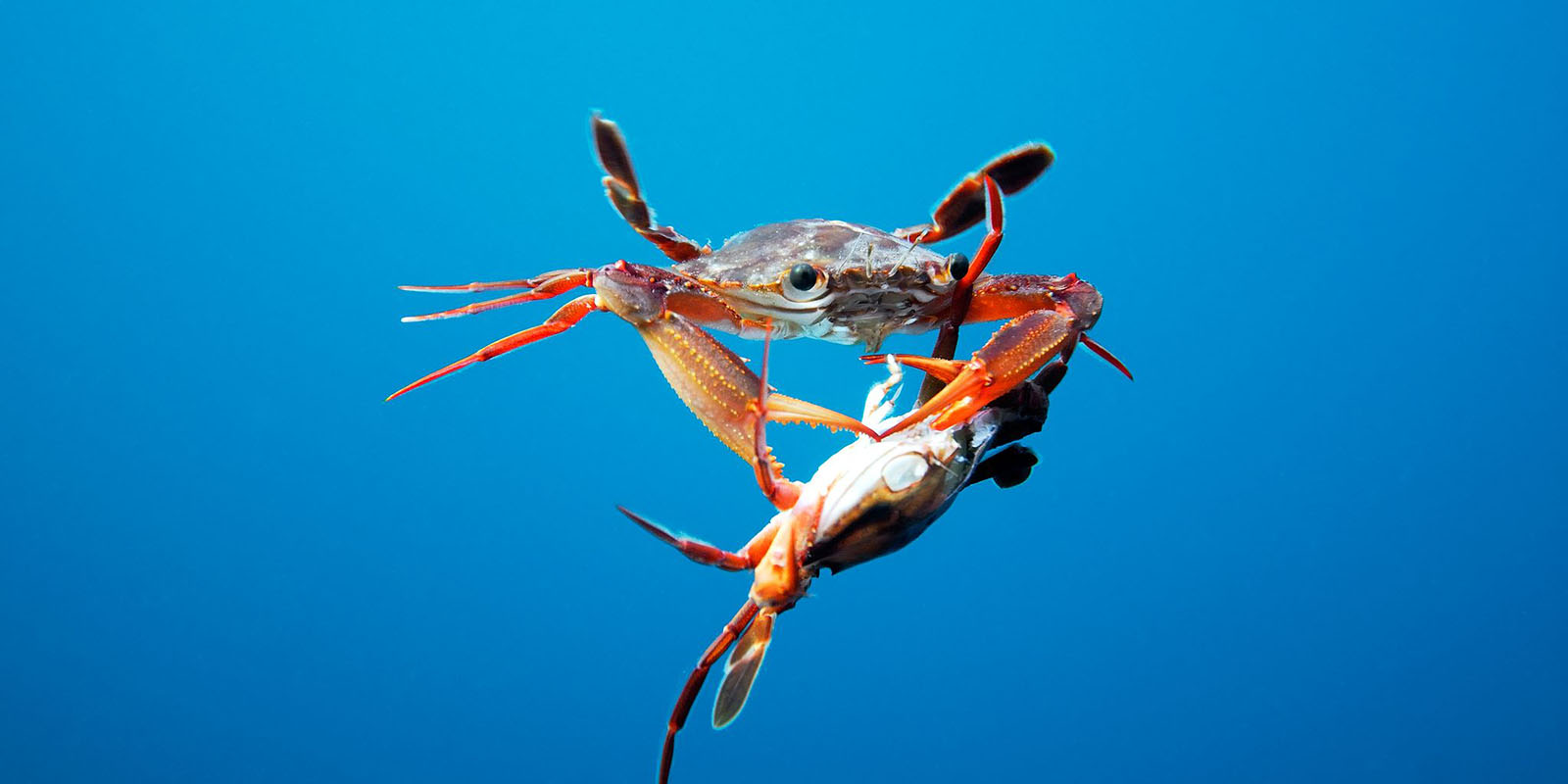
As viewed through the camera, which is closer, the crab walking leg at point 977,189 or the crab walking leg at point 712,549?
the crab walking leg at point 712,549

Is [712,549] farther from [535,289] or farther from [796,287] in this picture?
[535,289]

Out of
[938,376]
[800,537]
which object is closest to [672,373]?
[800,537]

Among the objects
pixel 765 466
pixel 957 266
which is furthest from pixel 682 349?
pixel 957 266

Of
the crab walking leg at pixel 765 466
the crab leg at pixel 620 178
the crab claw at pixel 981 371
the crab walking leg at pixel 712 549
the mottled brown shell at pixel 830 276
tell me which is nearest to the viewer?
the crab walking leg at pixel 712 549

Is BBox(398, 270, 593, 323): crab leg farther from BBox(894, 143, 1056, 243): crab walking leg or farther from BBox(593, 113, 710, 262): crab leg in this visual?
BBox(894, 143, 1056, 243): crab walking leg

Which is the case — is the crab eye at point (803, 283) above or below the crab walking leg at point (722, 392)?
above

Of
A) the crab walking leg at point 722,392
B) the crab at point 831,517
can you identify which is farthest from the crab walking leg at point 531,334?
the crab at point 831,517

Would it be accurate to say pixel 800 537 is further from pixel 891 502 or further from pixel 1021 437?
pixel 1021 437

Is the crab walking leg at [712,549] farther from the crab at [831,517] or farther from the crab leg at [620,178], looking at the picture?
the crab leg at [620,178]
